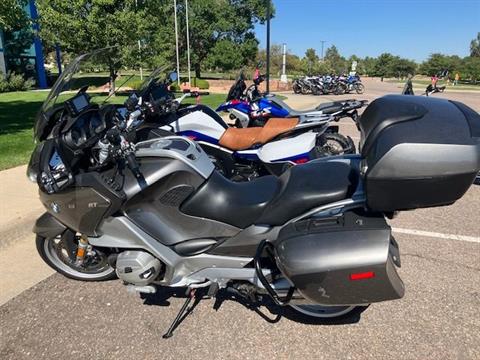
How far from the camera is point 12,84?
75.0 ft

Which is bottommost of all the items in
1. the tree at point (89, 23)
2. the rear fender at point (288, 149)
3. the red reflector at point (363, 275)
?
the red reflector at point (363, 275)

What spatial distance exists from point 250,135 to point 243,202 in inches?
112

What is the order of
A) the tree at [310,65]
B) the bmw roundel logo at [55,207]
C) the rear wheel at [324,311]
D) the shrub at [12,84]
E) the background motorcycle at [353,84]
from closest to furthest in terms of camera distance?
the bmw roundel logo at [55,207], the rear wheel at [324,311], the shrub at [12,84], the background motorcycle at [353,84], the tree at [310,65]

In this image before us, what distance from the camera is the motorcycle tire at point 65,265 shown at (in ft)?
10.6

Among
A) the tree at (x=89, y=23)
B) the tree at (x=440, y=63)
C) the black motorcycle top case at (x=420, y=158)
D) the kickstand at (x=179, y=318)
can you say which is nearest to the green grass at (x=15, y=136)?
the kickstand at (x=179, y=318)

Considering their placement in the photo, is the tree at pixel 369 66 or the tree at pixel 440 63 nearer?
the tree at pixel 440 63

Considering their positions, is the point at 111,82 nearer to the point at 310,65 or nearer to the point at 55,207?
the point at 55,207

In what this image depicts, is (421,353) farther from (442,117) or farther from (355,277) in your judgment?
(442,117)

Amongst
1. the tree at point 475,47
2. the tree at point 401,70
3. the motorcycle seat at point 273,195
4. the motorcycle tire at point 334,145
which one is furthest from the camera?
the tree at point 475,47

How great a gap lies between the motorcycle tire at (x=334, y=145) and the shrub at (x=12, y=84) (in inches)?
850

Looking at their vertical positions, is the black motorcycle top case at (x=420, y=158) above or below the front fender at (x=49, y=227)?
above

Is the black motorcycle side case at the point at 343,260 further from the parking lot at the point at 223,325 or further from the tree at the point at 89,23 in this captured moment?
the tree at the point at 89,23

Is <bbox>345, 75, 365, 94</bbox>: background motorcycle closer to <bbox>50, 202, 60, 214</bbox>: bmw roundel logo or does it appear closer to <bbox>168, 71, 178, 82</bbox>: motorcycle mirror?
<bbox>168, 71, 178, 82</bbox>: motorcycle mirror

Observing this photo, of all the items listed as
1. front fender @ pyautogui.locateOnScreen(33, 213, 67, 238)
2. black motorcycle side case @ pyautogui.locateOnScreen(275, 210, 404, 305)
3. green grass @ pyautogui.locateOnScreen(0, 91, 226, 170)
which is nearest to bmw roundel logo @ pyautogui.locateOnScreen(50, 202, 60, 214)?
front fender @ pyautogui.locateOnScreen(33, 213, 67, 238)
